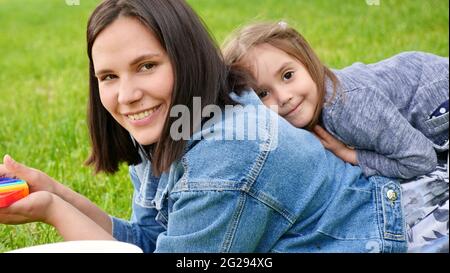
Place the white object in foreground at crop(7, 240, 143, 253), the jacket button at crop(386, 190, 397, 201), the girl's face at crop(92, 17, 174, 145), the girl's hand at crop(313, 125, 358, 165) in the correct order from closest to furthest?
the white object in foreground at crop(7, 240, 143, 253), the girl's face at crop(92, 17, 174, 145), the jacket button at crop(386, 190, 397, 201), the girl's hand at crop(313, 125, 358, 165)

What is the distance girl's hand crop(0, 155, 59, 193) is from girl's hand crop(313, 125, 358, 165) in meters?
0.74

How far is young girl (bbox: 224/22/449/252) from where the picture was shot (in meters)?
2.05

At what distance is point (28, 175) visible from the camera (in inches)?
80.0

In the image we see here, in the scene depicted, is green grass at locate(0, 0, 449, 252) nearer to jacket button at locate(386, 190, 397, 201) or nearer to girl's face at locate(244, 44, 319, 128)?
girl's face at locate(244, 44, 319, 128)

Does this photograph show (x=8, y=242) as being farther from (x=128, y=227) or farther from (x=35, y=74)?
(x=35, y=74)

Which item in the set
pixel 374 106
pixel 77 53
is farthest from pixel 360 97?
pixel 77 53

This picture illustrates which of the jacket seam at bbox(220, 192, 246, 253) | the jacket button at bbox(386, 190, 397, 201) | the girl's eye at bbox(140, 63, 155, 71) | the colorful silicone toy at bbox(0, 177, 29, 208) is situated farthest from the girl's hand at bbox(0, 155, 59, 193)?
the jacket button at bbox(386, 190, 397, 201)

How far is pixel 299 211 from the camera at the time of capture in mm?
1853

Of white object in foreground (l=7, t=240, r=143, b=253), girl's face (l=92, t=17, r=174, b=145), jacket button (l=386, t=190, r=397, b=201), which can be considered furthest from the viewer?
jacket button (l=386, t=190, r=397, b=201)

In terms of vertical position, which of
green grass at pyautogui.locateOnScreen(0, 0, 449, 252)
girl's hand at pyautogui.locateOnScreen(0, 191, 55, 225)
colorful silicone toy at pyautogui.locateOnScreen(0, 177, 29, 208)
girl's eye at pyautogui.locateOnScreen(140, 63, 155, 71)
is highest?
girl's eye at pyautogui.locateOnScreen(140, 63, 155, 71)

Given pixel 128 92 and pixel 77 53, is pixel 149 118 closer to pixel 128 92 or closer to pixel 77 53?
pixel 128 92
